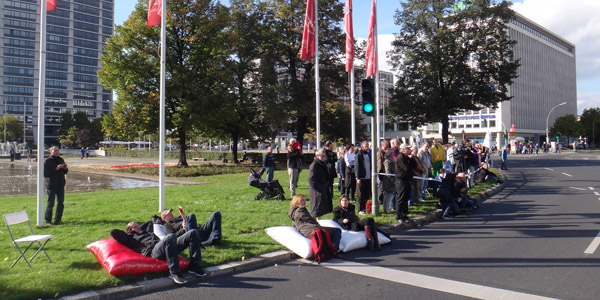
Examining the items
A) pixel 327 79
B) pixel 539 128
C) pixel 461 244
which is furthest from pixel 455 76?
pixel 539 128

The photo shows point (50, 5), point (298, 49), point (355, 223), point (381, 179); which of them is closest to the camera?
point (355, 223)

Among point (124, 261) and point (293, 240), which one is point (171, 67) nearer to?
point (293, 240)

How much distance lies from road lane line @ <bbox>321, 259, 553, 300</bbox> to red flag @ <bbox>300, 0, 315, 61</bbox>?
8.99 metres

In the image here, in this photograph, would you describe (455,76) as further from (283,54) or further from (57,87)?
(57,87)

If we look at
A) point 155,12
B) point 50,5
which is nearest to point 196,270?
point 50,5

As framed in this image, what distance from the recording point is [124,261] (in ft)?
20.0

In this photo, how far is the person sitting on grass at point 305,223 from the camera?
7.62m

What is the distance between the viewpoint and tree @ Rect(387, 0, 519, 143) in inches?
1423

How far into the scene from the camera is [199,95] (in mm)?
Result: 30484

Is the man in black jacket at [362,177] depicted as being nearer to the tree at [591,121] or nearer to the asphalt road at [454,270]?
the asphalt road at [454,270]

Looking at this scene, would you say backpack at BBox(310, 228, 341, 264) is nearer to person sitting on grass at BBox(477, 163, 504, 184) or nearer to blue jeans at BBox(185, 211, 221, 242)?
blue jeans at BBox(185, 211, 221, 242)

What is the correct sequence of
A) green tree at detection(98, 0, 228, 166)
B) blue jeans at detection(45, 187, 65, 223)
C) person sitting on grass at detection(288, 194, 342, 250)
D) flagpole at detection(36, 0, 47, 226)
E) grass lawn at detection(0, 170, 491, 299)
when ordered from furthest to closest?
green tree at detection(98, 0, 228, 166) < blue jeans at detection(45, 187, 65, 223) < flagpole at detection(36, 0, 47, 226) < person sitting on grass at detection(288, 194, 342, 250) < grass lawn at detection(0, 170, 491, 299)

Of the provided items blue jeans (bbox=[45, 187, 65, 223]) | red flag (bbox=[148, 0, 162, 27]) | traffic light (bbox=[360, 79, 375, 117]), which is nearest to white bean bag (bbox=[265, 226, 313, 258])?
traffic light (bbox=[360, 79, 375, 117])

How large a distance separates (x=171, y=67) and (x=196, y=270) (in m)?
27.0
